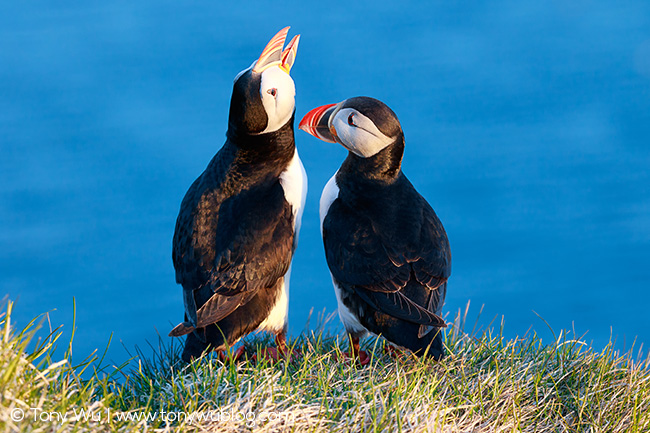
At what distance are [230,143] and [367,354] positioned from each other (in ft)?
5.13

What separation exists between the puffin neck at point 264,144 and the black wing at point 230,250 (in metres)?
0.19

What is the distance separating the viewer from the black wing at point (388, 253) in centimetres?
394

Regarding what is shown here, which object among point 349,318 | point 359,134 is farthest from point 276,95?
point 349,318

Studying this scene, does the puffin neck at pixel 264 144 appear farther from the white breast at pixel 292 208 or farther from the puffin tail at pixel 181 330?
the puffin tail at pixel 181 330

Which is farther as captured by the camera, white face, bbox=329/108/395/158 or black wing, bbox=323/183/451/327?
white face, bbox=329/108/395/158

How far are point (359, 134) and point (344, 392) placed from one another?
145 centimetres

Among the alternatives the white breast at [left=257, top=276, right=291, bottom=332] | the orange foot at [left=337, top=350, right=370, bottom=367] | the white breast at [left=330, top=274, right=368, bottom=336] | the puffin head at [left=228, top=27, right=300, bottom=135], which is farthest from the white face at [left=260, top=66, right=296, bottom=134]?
the orange foot at [left=337, top=350, right=370, bottom=367]

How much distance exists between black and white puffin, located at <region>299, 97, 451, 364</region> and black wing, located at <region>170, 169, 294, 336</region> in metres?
0.31

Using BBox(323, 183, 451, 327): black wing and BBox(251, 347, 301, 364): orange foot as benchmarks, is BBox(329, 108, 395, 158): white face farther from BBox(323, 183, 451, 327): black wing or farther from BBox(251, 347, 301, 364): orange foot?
BBox(251, 347, 301, 364): orange foot

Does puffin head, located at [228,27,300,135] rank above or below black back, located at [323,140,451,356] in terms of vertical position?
above

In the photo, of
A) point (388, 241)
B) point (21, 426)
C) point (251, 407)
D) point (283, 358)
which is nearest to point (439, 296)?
point (388, 241)

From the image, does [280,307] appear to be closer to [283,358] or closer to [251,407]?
[283,358]

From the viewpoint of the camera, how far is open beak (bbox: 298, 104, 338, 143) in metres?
4.39

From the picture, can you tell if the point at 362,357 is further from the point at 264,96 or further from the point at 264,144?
the point at 264,96
